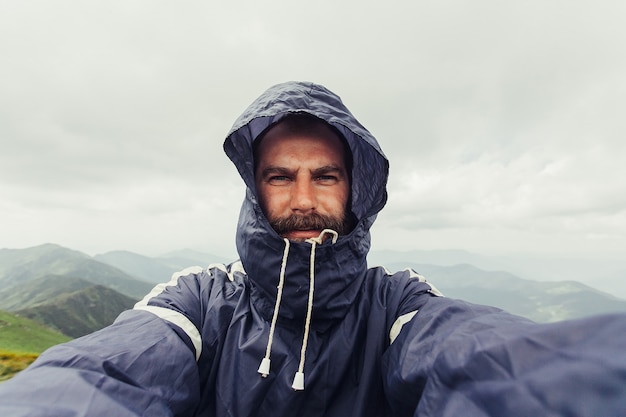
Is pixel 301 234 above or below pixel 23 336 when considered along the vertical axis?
above

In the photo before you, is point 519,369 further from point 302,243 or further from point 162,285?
point 162,285

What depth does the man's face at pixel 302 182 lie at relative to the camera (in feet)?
12.8

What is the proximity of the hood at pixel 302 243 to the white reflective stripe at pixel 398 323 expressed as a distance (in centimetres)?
56

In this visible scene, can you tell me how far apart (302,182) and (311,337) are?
1922 mm

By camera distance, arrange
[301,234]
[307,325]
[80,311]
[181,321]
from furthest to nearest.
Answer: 1. [80,311]
2. [301,234]
3. [181,321]
4. [307,325]

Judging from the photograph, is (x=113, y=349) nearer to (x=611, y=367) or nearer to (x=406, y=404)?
(x=406, y=404)

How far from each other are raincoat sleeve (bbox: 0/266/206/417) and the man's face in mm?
1662

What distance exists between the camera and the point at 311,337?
3.35 meters

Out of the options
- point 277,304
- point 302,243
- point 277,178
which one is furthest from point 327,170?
point 277,304

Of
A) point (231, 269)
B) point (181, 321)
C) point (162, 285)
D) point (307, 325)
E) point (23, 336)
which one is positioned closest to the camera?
point (307, 325)

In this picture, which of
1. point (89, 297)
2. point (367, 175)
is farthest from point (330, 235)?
point (89, 297)

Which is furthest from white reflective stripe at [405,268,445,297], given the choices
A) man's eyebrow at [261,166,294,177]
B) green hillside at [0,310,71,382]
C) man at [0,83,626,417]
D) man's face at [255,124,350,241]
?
green hillside at [0,310,71,382]

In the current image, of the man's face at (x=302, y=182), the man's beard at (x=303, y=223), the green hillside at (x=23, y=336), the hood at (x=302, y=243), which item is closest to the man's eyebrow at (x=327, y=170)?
the man's face at (x=302, y=182)

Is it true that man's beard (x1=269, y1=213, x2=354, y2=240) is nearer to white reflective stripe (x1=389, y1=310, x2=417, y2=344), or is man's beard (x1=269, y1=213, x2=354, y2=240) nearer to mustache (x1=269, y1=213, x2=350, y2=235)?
mustache (x1=269, y1=213, x2=350, y2=235)
